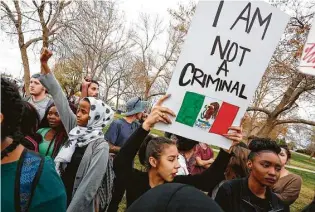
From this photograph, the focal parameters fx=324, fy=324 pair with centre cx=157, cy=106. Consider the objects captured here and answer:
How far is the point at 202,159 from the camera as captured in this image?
3.63 metres

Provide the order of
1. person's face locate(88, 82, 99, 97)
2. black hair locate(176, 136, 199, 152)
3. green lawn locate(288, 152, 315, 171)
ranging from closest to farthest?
black hair locate(176, 136, 199, 152), person's face locate(88, 82, 99, 97), green lawn locate(288, 152, 315, 171)

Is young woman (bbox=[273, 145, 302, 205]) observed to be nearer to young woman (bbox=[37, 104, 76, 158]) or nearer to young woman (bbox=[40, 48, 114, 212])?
young woman (bbox=[40, 48, 114, 212])

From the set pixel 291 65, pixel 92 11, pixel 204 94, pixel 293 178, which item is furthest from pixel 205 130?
pixel 92 11

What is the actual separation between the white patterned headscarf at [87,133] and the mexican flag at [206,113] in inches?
36.7

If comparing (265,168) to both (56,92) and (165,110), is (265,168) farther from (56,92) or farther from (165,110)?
(56,92)

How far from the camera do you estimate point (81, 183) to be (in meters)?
2.36

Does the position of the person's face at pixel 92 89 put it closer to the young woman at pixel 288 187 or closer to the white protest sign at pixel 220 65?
the young woman at pixel 288 187

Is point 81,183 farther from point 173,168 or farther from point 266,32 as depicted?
point 266,32

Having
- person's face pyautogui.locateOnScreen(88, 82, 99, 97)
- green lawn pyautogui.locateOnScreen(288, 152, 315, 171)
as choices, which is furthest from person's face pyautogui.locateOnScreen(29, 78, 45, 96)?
green lawn pyautogui.locateOnScreen(288, 152, 315, 171)

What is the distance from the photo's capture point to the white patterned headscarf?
2496mm

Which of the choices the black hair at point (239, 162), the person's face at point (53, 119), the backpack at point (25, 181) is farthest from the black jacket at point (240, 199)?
the person's face at point (53, 119)

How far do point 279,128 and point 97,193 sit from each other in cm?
4193

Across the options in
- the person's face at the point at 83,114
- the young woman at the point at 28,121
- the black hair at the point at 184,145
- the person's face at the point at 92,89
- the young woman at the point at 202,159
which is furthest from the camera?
the person's face at the point at 92,89

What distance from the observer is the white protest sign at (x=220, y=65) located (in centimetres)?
184
